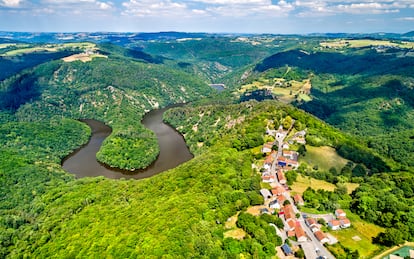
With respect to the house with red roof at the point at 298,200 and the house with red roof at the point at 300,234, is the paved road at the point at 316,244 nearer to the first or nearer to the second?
the house with red roof at the point at 300,234

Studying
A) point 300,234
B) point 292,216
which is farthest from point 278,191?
point 300,234

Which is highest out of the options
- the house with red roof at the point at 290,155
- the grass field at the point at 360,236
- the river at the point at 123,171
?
the house with red roof at the point at 290,155

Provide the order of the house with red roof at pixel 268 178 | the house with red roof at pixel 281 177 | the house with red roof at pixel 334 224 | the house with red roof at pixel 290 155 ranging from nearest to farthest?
the house with red roof at pixel 334 224, the house with red roof at pixel 281 177, the house with red roof at pixel 268 178, the house with red roof at pixel 290 155

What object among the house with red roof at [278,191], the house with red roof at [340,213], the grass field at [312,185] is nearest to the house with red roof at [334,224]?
the house with red roof at [340,213]

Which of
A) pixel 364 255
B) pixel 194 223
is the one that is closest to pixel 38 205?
pixel 194 223

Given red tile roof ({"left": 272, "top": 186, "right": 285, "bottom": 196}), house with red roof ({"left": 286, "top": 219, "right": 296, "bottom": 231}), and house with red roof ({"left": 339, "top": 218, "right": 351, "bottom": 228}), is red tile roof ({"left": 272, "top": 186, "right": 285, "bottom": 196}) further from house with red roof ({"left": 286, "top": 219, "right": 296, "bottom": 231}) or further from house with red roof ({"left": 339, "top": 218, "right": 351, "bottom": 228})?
house with red roof ({"left": 339, "top": 218, "right": 351, "bottom": 228})

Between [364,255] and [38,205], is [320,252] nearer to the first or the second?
[364,255]
